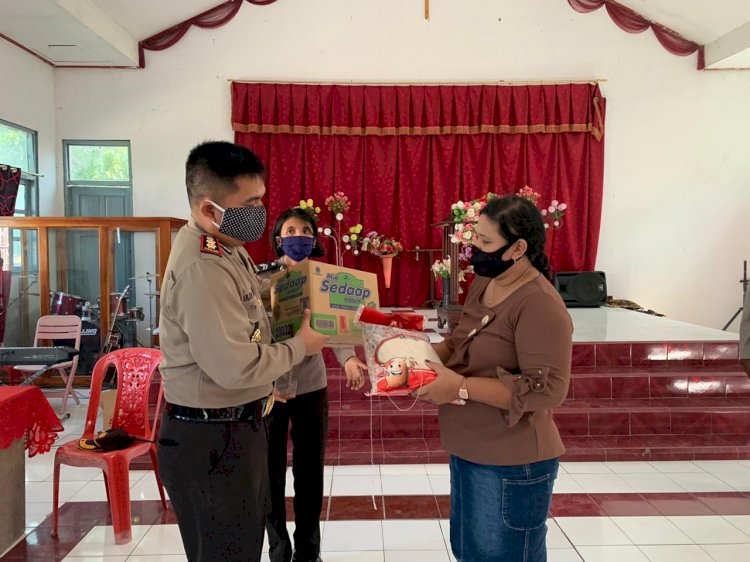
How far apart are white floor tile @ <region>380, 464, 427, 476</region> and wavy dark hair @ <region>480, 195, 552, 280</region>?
2.12 metres

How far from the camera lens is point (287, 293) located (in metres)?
1.69

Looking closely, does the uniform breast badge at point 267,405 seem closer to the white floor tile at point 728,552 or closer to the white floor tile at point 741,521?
the white floor tile at point 728,552

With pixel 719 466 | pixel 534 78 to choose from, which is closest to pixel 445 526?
pixel 719 466

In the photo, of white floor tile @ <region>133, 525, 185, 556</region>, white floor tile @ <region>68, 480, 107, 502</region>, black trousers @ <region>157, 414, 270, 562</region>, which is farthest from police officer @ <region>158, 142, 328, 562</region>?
white floor tile @ <region>68, 480, 107, 502</region>

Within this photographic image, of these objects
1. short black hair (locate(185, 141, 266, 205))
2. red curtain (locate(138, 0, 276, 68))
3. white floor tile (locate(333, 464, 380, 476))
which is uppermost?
red curtain (locate(138, 0, 276, 68))

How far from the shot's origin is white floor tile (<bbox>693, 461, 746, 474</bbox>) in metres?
3.22

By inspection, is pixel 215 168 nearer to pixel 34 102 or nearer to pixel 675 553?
pixel 675 553

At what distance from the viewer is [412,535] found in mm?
2477

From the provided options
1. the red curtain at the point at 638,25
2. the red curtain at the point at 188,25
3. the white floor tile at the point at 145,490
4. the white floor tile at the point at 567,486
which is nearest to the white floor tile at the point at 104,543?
the white floor tile at the point at 145,490

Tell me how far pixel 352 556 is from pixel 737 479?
7.33 feet

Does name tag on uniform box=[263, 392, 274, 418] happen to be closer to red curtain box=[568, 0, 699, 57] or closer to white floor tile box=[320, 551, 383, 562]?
white floor tile box=[320, 551, 383, 562]

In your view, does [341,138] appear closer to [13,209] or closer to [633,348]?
[13,209]

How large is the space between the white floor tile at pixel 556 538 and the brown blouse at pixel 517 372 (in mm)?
1219

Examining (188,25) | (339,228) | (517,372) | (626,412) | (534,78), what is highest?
(188,25)
